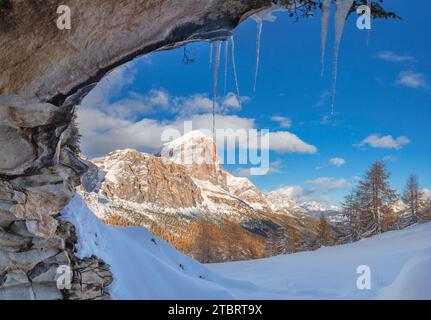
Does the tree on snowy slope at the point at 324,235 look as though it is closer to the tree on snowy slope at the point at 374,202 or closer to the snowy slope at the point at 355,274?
the tree on snowy slope at the point at 374,202

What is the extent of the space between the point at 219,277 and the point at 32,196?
10209 mm

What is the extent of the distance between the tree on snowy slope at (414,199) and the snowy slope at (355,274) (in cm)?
1284

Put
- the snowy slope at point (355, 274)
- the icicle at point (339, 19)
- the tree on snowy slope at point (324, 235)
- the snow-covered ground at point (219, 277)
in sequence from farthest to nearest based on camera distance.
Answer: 1. the tree on snowy slope at point (324, 235)
2. the snowy slope at point (355, 274)
3. the snow-covered ground at point (219, 277)
4. the icicle at point (339, 19)

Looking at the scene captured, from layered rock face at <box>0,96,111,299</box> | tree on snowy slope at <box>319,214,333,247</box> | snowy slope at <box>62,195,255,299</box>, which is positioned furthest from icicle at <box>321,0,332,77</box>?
tree on snowy slope at <box>319,214,333,247</box>

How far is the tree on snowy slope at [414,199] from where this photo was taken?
125 feet

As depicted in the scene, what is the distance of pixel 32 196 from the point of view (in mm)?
7430

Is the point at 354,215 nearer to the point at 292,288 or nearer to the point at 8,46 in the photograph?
the point at 292,288

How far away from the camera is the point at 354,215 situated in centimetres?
3519

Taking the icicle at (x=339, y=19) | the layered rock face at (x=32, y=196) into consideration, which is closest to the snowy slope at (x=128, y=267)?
the layered rock face at (x=32, y=196)

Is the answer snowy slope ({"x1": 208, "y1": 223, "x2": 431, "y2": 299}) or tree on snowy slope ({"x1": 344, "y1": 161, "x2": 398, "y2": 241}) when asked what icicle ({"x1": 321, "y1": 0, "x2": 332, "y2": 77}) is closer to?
snowy slope ({"x1": 208, "y1": 223, "x2": 431, "y2": 299})

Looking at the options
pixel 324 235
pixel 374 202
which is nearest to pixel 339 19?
pixel 374 202

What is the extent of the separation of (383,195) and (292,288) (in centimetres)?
2273

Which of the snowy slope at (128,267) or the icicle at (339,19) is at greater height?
the icicle at (339,19)

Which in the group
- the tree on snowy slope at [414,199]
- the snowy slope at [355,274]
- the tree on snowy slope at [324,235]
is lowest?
the snowy slope at [355,274]
